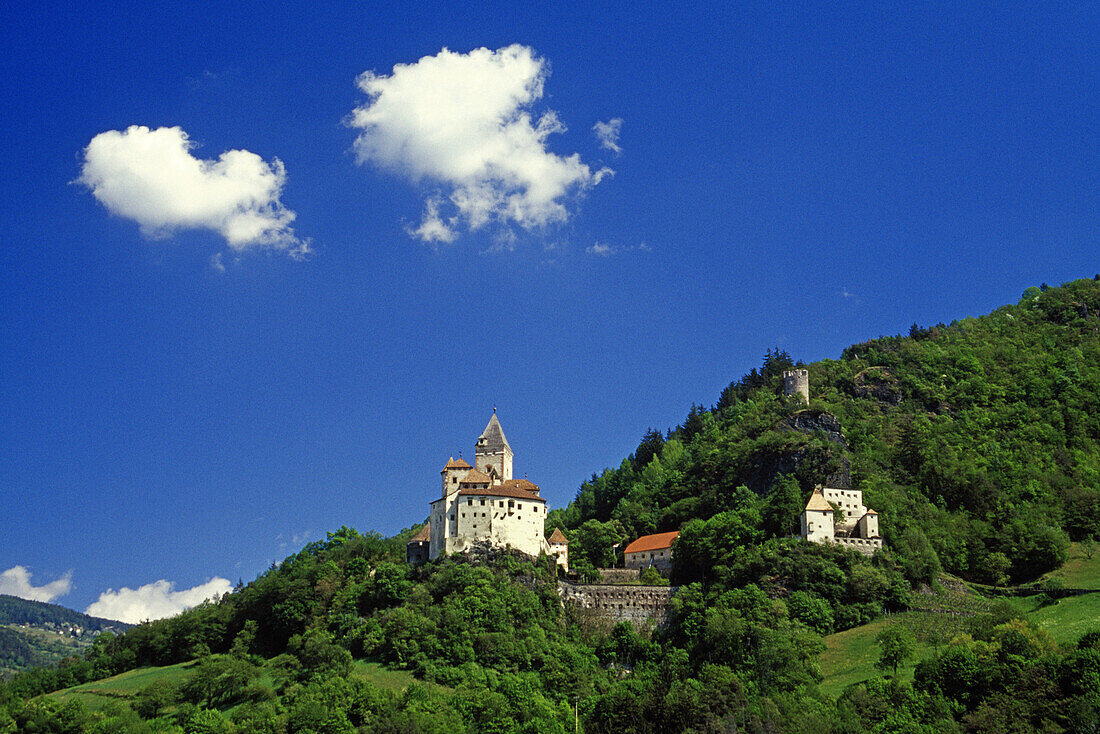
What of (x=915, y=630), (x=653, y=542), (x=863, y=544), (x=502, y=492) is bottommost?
(x=915, y=630)

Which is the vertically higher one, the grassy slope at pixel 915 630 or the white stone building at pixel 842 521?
the white stone building at pixel 842 521

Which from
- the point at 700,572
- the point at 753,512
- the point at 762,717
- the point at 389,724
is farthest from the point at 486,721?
the point at 753,512

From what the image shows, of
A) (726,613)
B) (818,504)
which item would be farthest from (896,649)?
(818,504)

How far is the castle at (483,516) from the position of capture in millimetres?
86875

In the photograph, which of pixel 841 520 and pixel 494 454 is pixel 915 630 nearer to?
pixel 841 520

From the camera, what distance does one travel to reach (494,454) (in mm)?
103375

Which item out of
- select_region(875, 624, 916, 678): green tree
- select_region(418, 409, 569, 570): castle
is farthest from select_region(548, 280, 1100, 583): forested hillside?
select_region(875, 624, 916, 678): green tree

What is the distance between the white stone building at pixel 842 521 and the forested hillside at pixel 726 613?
187 cm

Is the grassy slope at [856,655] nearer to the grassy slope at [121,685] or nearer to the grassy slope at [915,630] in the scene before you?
the grassy slope at [915,630]

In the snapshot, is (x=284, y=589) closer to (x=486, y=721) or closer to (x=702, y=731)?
(x=486, y=721)

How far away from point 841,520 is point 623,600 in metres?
22.4

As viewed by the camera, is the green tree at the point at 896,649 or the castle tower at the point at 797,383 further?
the castle tower at the point at 797,383

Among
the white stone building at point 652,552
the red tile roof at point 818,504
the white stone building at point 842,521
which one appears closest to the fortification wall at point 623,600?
the white stone building at point 652,552

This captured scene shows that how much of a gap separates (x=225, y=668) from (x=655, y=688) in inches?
1376
